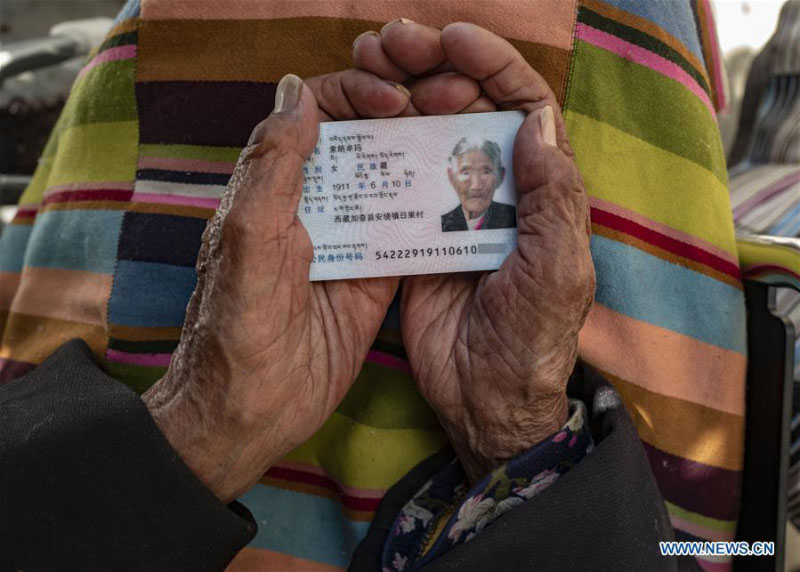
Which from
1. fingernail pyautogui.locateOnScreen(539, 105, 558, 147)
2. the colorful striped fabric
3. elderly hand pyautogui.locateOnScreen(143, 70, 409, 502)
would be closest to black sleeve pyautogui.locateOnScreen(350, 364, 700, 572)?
the colorful striped fabric

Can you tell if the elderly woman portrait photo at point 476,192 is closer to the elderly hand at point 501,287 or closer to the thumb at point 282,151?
the elderly hand at point 501,287

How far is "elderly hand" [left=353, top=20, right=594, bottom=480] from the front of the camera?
2.44 ft

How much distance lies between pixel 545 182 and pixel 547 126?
7cm

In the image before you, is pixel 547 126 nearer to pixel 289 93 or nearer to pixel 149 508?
pixel 289 93

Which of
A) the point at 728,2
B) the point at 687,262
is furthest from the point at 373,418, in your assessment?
the point at 728,2

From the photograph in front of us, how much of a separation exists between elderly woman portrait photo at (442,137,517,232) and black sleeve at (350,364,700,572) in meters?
0.32

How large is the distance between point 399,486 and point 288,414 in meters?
0.22

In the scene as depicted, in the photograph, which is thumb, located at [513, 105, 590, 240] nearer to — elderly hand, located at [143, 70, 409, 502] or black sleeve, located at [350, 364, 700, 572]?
elderly hand, located at [143, 70, 409, 502]

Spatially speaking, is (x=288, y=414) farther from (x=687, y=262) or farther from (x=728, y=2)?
(x=728, y=2)

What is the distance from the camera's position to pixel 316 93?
803 millimetres

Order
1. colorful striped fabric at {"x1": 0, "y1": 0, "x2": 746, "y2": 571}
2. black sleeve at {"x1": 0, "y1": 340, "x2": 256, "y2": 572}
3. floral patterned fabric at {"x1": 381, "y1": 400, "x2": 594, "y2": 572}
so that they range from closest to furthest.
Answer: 1. black sleeve at {"x1": 0, "y1": 340, "x2": 256, "y2": 572}
2. floral patterned fabric at {"x1": 381, "y1": 400, "x2": 594, "y2": 572}
3. colorful striped fabric at {"x1": 0, "y1": 0, "x2": 746, "y2": 571}

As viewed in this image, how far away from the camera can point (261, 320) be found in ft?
2.32
